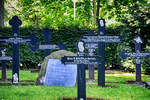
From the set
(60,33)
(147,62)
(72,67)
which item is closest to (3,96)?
(72,67)

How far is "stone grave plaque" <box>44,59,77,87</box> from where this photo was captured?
359 inches

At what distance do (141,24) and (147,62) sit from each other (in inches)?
94.1

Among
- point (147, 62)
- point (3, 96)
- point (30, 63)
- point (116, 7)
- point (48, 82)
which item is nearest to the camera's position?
point (3, 96)

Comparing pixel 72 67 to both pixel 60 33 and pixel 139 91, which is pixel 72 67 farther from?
pixel 60 33

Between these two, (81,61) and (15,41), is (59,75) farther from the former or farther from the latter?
(81,61)

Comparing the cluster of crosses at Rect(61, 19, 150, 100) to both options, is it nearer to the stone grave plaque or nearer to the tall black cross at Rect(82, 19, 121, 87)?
the tall black cross at Rect(82, 19, 121, 87)

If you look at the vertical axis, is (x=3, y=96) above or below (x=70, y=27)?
below

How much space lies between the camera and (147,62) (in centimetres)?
1338

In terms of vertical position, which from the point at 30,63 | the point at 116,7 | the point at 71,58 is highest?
the point at 116,7

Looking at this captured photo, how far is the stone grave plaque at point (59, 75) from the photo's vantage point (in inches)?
359

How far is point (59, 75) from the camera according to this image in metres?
9.17

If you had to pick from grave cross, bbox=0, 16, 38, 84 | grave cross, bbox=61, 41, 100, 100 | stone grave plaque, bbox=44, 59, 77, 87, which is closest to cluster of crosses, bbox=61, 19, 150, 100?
grave cross, bbox=61, 41, 100, 100

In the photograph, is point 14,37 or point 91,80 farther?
point 91,80

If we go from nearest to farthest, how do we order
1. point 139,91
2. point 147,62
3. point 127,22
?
point 139,91 < point 147,62 < point 127,22
